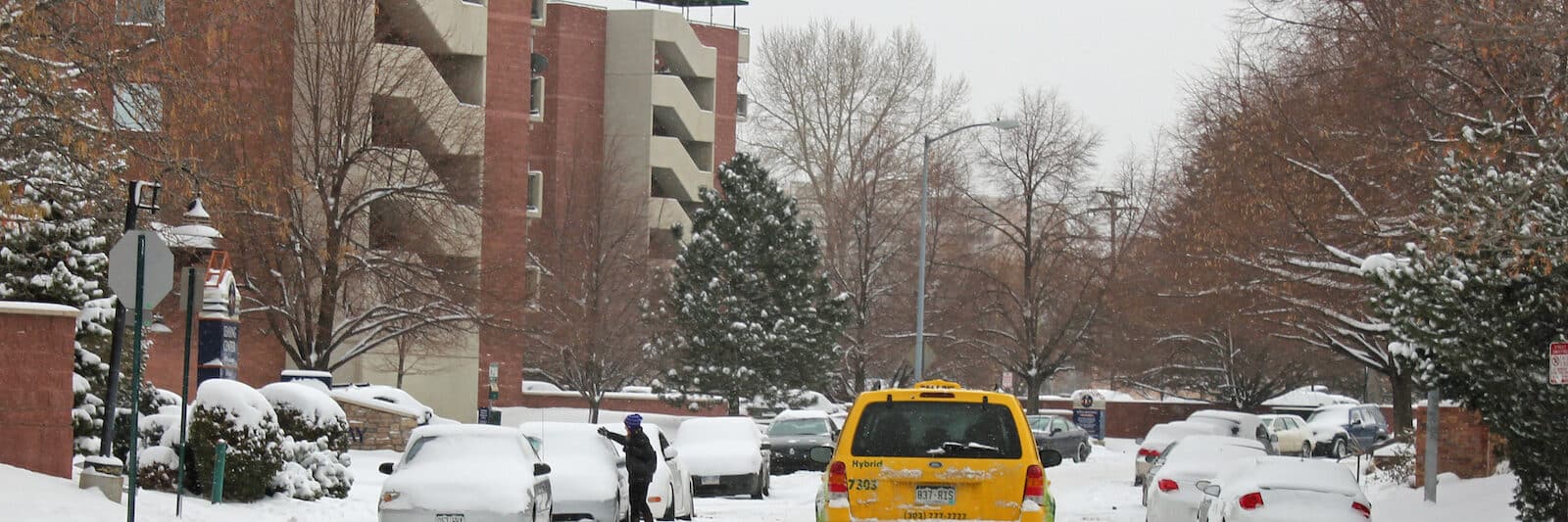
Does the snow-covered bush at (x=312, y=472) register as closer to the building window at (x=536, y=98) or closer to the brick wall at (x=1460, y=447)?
the brick wall at (x=1460, y=447)

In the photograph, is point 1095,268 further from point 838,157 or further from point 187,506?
point 187,506

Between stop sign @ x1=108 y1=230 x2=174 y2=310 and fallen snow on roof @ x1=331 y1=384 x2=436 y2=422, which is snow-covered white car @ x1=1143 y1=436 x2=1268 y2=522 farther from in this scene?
fallen snow on roof @ x1=331 y1=384 x2=436 y2=422

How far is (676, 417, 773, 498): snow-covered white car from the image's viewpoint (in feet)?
94.8

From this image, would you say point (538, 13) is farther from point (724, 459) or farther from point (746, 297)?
point (724, 459)

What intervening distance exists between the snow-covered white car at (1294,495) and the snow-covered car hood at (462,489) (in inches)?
259

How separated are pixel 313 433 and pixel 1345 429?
113 ft

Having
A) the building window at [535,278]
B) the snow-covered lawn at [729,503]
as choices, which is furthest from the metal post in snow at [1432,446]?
the building window at [535,278]

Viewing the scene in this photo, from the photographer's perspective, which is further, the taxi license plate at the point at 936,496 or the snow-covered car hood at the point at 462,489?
the snow-covered car hood at the point at 462,489

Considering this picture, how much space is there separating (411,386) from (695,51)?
82.7 ft

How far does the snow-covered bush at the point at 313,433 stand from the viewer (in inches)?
867

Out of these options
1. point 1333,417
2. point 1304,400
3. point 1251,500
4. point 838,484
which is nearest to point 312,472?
point 838,484

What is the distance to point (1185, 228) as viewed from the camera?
1469 inches

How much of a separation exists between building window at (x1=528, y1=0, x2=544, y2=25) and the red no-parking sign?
156 feet

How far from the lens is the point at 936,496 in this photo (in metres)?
13.8
